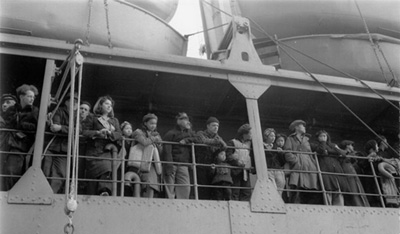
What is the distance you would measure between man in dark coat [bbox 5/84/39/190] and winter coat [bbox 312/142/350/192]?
4.17m

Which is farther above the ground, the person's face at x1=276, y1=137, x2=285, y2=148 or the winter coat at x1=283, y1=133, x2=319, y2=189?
the person's face at x1=276, y1=137, x2=285, y2=148

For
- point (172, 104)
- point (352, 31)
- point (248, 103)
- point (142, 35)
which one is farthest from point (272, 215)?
point (352, 31)

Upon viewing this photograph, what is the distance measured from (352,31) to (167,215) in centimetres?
684

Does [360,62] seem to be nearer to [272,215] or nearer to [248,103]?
[248,103]

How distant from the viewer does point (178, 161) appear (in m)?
6.74

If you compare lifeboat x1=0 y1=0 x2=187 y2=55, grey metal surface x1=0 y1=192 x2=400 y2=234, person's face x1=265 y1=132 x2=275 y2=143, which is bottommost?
grey metal surface x1=0 y1=192 x2=400 y2=234

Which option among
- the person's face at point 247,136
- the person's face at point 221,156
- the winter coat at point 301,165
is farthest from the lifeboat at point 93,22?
the winter coat at point 301,165

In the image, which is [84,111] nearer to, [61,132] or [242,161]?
[61,132]

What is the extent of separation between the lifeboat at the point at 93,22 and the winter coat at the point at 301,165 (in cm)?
311

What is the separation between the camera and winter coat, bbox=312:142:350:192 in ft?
24.5

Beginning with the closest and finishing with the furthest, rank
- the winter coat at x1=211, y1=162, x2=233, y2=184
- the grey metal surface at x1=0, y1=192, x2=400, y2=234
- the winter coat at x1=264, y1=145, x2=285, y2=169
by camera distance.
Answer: the grey metal surface at x1=0, y1=192, x2=400, y2=234 → the winter coat at x1=211, y1=162, x2=233, y2=184 → the winter coat at x1=264, y1=145, x2=285, y2=169

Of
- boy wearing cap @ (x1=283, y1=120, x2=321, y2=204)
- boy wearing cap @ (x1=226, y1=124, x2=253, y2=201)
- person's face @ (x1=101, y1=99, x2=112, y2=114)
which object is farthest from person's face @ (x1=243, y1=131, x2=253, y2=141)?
person's face @ (x1=101, y1=99, x2=112, y2=114)

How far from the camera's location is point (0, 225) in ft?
17.4

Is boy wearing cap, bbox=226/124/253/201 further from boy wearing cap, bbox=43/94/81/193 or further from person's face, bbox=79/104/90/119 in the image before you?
boy wearing cap, bbox=43/94/81/193
